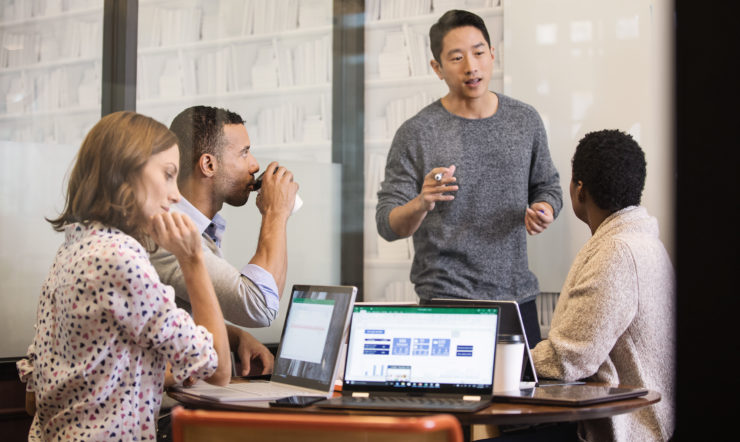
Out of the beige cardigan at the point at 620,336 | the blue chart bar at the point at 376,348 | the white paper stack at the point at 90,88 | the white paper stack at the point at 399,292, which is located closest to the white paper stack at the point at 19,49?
the white paper stack at the point at 90,88

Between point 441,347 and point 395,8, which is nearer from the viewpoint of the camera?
point 441,347

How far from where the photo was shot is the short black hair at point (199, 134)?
2.49m

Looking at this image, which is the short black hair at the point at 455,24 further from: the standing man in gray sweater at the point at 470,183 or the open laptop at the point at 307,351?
the open laptop at the point at 307,351

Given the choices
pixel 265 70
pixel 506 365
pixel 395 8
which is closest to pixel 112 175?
pixel 506 365

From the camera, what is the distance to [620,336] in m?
1.97

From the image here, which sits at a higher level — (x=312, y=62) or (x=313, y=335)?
(x=312, y=62)

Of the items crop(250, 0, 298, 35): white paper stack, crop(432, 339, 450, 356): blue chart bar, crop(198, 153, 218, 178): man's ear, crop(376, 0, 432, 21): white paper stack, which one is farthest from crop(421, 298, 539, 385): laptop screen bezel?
crop(376, 0, 432, 21): white paper stack

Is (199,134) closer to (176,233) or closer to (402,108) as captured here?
(176,233)

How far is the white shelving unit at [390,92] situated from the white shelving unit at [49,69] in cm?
176

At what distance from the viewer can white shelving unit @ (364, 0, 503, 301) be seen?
4215 mm

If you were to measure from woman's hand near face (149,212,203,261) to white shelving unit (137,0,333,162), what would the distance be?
4.80 feet

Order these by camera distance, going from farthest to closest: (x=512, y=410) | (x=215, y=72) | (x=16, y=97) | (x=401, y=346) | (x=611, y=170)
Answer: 1. (x=215, y=72)
2. (x=16, y=97)
3. (x=611, y=170)
4. (x=401, y=346)
5. (x=512, y=410)

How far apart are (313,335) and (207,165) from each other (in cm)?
84
